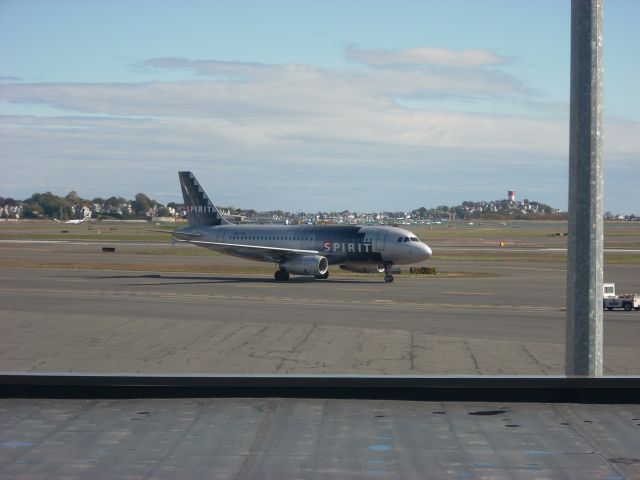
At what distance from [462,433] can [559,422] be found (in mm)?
878

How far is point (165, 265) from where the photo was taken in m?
64.1

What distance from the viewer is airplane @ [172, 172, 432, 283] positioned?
4797cm

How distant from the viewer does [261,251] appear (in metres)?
50.9

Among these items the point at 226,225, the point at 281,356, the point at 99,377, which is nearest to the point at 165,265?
the point at 226,225

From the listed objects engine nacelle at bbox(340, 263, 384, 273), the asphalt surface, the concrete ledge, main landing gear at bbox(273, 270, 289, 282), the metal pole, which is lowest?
main landing gear at bbox(273, 270, 289, 282)

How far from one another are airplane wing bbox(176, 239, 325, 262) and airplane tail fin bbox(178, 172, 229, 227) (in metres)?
3.52

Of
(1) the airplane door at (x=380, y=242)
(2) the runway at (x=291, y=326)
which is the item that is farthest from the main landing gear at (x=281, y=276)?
(1) the airplane door at (x=380, y=242)

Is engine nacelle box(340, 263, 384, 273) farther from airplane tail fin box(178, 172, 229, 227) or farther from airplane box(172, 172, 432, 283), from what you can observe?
airplane tail fin box(178, 172, 229, 227)

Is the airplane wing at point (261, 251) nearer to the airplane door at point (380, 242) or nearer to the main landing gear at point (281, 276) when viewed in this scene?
the main landing gear at point (281, 276)

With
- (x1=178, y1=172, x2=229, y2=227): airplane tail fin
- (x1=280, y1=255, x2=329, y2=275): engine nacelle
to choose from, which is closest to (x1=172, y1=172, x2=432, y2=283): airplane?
(x1=280, y1=255, x2=329, y2=275): engine nacelle

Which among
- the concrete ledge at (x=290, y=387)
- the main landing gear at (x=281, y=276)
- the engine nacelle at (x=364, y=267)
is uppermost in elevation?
the concrete ledge at (x=290, y=387)

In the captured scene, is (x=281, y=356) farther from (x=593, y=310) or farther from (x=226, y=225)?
(x=226, y=225)

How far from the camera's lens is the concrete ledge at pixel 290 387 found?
7367 millimetres

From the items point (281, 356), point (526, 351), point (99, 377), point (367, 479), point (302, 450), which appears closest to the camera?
point (367, 479)
